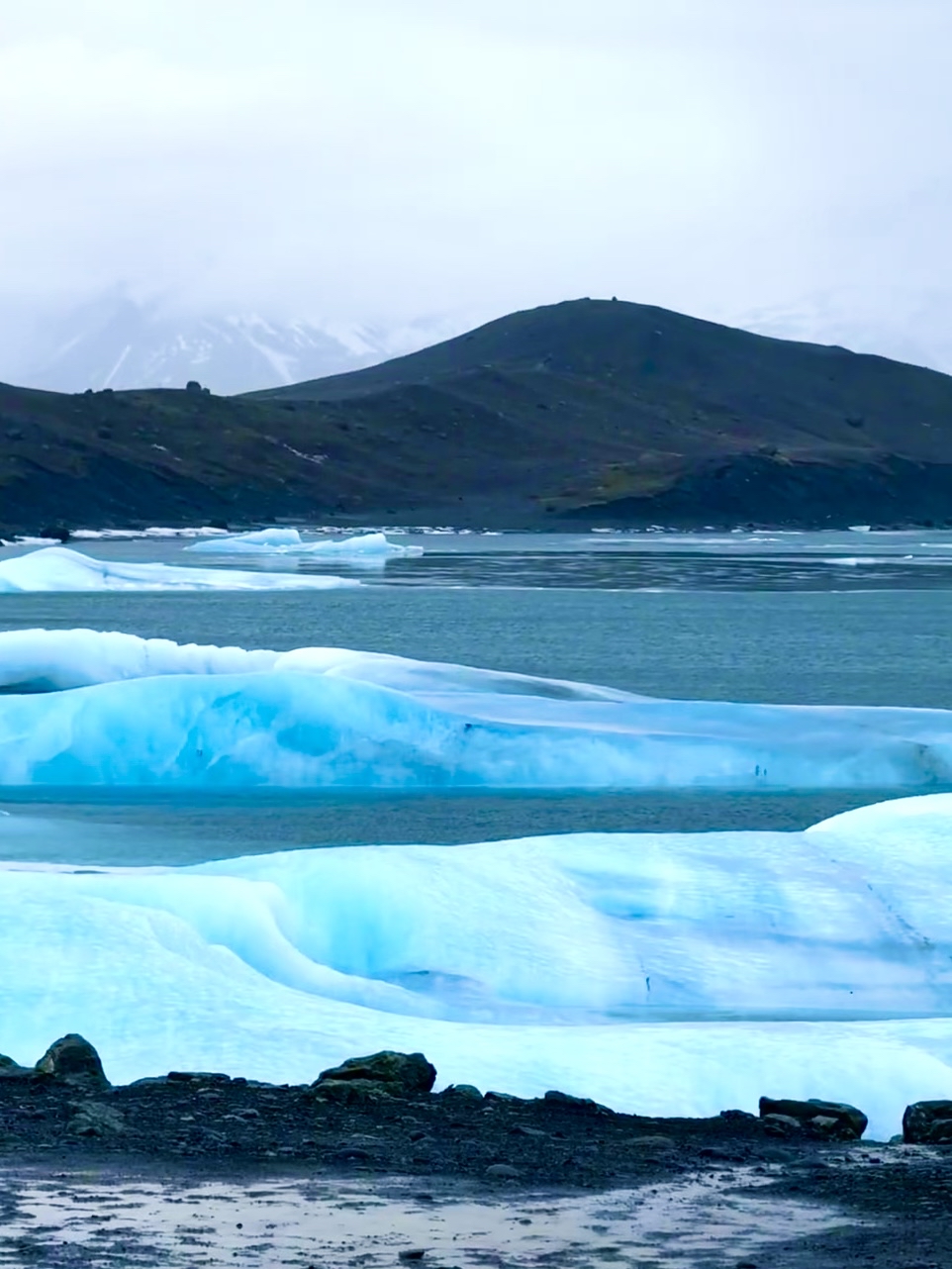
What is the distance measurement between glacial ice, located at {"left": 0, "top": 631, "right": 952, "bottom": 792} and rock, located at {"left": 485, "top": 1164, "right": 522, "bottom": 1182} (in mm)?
11086

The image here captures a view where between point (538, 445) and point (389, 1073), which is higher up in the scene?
point (538, 445)

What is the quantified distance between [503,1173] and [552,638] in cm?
2932

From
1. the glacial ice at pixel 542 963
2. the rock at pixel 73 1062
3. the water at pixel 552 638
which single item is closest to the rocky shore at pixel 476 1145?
the rock at pixel 73 1062

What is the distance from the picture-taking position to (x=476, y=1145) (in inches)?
268

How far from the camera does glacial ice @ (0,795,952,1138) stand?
8.51 meters

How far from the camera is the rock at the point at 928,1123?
7266 millimetres

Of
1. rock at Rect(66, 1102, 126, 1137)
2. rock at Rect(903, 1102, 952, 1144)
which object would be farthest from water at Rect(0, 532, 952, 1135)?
rock at Rect(66, 1102, 126, 1137)

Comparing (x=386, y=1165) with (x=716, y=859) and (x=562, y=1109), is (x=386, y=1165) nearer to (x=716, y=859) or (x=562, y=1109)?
(x=562, y=1109)

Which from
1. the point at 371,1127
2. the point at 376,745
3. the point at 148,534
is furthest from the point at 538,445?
the point at 371,1127

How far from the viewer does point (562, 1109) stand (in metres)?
7.59

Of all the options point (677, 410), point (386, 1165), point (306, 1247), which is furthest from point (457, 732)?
point (677, 410)

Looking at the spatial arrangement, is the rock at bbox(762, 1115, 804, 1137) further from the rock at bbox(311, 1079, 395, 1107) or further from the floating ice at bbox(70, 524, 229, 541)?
the floating ice at bbox(70, 524, 229, 541)

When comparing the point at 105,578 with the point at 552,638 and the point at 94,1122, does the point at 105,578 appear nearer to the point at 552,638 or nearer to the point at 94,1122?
the point at 552,638

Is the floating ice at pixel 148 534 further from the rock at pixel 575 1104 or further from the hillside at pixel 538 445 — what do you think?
the rock at pixel 575 1104
